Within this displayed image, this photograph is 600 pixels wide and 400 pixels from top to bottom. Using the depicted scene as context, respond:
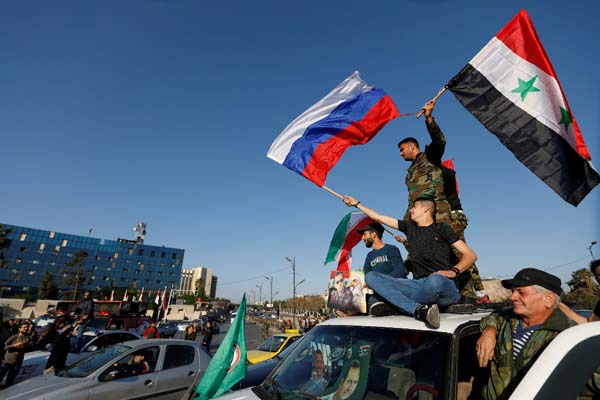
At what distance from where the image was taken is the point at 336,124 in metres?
5.58

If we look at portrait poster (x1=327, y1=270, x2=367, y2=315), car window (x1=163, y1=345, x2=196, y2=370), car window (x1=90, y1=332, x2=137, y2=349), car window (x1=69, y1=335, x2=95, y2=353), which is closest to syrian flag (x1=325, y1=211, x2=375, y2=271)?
portrait poster (x1=327, y1=270, x2=367, y2=315)

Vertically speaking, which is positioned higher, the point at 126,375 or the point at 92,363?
the point at 92,363

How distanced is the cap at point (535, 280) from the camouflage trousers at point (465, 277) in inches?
80.4

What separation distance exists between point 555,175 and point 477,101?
151 centimetres

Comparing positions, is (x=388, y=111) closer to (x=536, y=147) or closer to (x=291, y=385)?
(x=536, y=147)

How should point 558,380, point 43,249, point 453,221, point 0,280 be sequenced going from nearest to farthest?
1. point 558,380
2. point 453,221
3. point 0,280
4. point 43,249

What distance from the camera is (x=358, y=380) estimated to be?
7.63ft

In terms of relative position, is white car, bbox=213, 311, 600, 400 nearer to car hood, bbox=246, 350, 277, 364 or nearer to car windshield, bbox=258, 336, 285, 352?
car hood, bbox=246, 350, 277, 364

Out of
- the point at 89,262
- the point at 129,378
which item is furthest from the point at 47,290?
the point at 129,378

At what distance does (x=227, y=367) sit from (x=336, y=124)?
165 inches

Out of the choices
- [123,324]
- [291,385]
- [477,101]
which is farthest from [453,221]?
[123,324]

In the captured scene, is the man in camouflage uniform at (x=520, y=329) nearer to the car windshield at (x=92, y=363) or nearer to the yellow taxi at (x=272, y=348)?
the car windshield at (x=92, y=363)

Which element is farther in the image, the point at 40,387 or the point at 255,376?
the point at 255,376

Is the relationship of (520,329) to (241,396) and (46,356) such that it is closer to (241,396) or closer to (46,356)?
(241,396)
